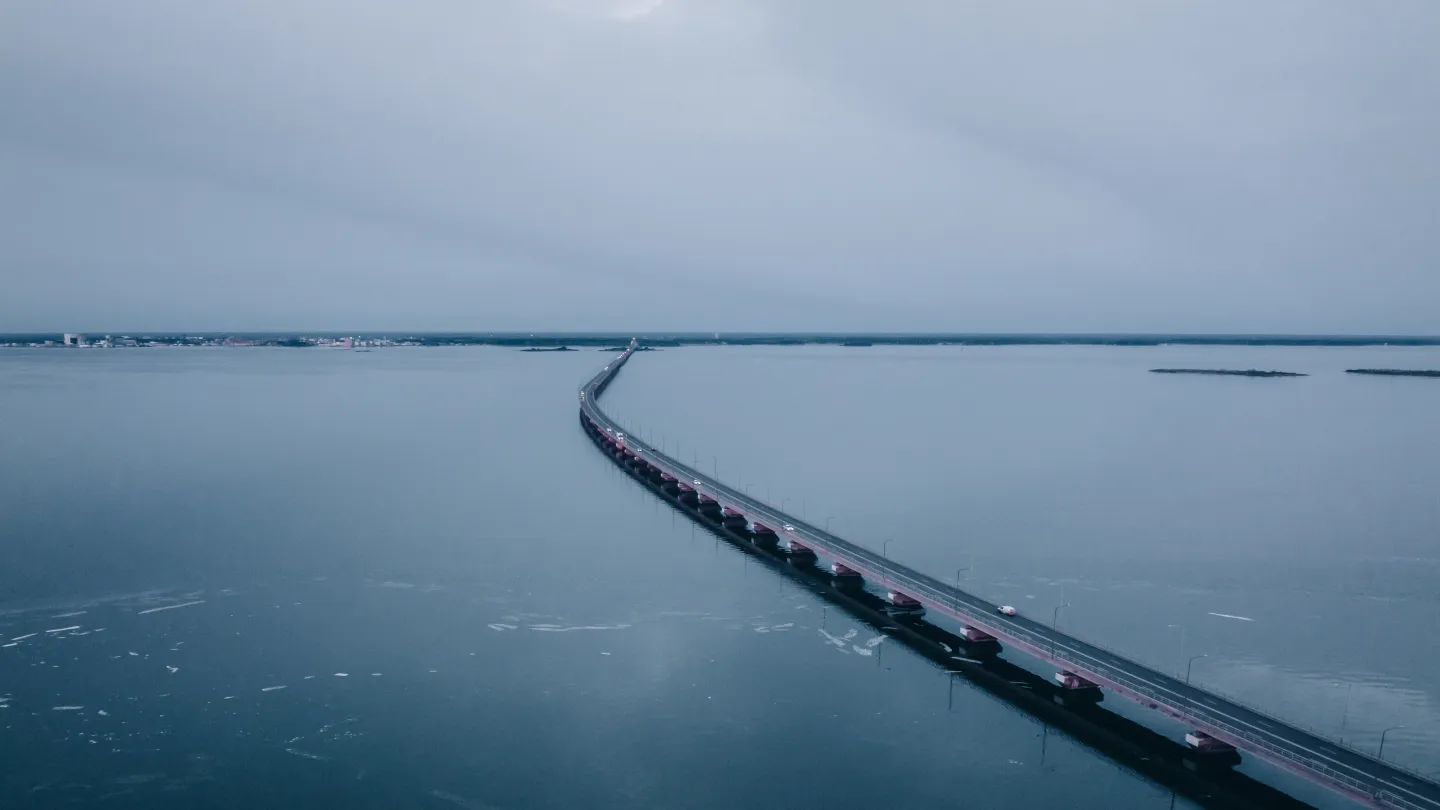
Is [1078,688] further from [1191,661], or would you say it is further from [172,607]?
[172,607]

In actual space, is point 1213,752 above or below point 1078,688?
below

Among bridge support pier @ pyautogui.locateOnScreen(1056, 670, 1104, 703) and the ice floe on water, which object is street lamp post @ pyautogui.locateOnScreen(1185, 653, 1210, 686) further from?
the ice floe on water

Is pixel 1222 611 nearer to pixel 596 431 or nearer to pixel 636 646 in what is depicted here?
pixel 636 646

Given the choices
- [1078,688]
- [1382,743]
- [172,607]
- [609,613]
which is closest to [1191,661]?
[1078,688]

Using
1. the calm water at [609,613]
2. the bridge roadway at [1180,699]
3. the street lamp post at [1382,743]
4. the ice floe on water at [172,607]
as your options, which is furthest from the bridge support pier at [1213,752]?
the ice floe on water at [172,607]

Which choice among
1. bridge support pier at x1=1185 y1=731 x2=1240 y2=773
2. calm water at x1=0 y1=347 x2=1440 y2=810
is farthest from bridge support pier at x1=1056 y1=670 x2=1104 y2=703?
bridge support pier at x1=1185 y1=731 x2=1240 y2=773

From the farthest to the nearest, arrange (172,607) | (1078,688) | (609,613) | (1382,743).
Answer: (609,613), (172,607), (1078,688), (1382,743)

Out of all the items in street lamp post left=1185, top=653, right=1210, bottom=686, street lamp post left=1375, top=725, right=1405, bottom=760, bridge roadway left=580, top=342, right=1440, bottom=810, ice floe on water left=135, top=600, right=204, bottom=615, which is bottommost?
ice floe on water left=135, top=600, right=204, bottom=615
